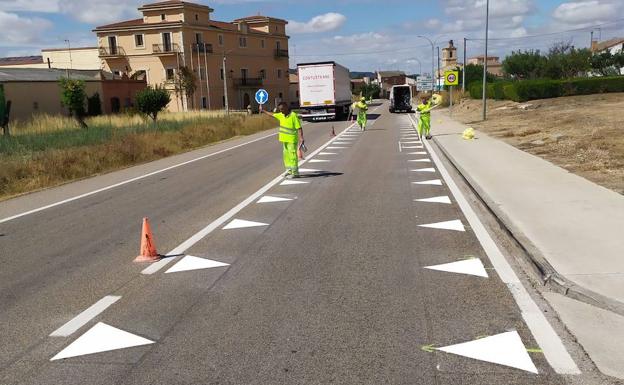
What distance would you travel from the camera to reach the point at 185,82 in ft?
233

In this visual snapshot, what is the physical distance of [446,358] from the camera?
13.5 feet

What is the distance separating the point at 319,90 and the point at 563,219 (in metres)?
33.4

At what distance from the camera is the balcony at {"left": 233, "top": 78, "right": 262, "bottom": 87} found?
268ft

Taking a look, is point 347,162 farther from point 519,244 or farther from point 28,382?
point 28,382

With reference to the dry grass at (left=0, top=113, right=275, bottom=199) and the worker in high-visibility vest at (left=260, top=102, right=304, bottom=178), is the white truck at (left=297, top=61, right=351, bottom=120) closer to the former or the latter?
the dry grass at (left=0, top=113, right=275, bottom=199)

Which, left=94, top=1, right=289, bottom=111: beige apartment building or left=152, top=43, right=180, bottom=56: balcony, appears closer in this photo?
left=152, top=43, right=180, bottom=56: balcony

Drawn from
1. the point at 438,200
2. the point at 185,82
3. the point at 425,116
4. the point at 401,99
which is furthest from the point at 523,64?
the point at 438,200

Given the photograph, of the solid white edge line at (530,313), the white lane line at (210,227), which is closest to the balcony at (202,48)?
the white lane line at (210,227)

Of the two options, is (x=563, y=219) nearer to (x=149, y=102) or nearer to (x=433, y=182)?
(x=433, y=182)

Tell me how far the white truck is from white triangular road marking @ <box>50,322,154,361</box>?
36056 mm

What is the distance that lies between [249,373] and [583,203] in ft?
22.0

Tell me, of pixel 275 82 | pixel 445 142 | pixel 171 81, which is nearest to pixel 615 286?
pixel 445 142

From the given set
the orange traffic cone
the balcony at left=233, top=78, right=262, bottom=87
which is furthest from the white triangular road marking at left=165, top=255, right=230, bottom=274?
the balcony at left=233, top=78, right=262, bottom=87

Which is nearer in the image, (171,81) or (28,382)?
(28,382)
